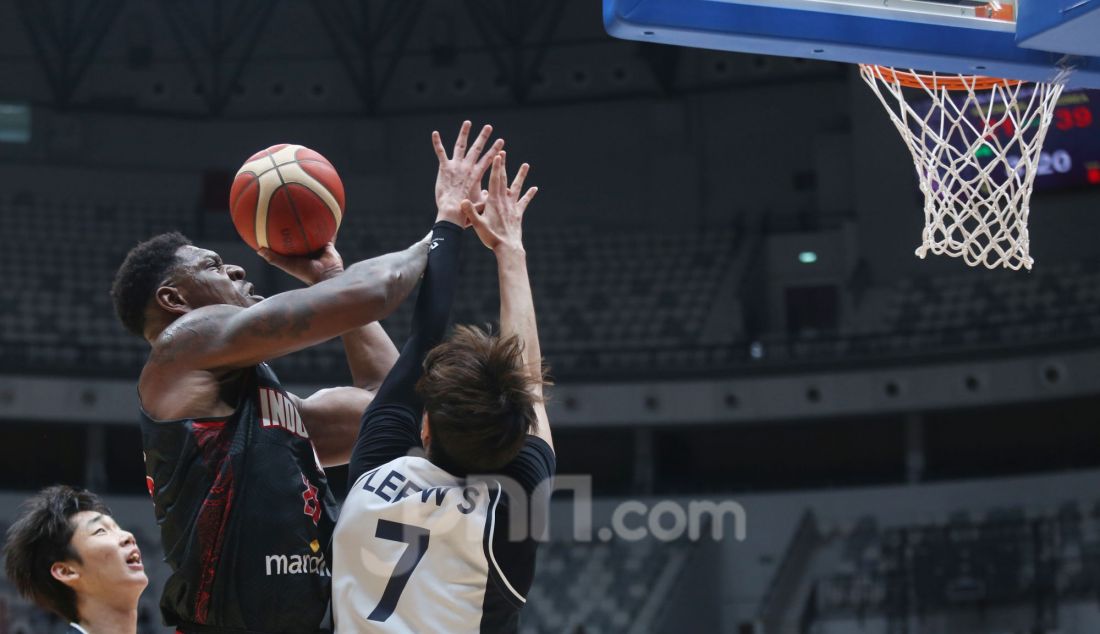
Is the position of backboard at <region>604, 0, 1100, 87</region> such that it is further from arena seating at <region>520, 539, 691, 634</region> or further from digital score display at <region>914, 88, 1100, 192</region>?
digital score display at <region>914, 88, 1100, 192</region>

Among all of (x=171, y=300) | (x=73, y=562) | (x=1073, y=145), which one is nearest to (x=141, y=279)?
(x=171, y=300)

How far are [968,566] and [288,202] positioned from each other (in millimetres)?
13504

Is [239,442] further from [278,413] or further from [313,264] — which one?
[313,264]

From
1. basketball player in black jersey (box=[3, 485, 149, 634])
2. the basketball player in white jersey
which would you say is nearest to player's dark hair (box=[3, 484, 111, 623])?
basketball player in black jersey (box=[3, 485, 149, 634])

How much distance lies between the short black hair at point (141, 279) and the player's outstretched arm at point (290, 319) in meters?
0.20

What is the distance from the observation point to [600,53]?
806 inches

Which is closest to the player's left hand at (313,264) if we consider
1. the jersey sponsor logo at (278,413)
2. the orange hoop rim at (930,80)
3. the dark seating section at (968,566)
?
the jersey sponsor logo at (278,413)

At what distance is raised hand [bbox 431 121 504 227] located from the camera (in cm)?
243

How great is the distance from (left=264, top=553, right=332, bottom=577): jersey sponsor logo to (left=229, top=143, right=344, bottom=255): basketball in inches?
27.7

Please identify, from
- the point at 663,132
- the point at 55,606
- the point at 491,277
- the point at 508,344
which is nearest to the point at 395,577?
the point at 508,344

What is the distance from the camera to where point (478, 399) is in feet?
6.51

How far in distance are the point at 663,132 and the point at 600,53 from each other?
166cm

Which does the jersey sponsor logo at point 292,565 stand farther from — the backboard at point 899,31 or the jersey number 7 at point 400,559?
the backboard at point 899,31

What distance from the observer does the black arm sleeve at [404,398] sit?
219cm
